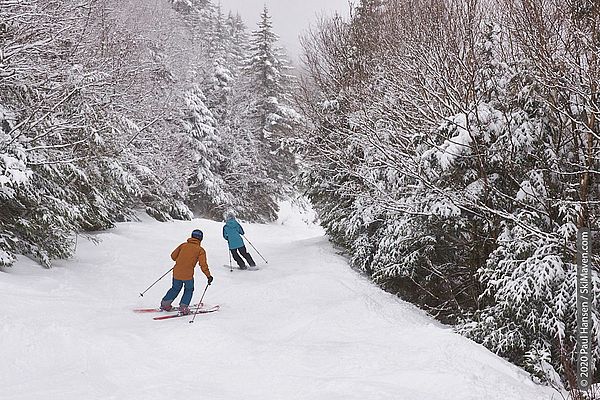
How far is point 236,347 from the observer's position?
6766mm

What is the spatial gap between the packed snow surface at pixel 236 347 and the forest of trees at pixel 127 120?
1.69m

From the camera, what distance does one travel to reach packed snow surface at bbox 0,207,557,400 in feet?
16.9

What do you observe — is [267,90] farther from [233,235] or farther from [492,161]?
[492,161]

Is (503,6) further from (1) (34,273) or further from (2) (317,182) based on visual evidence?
(1) (34,273)

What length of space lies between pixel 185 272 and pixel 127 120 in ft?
30.9

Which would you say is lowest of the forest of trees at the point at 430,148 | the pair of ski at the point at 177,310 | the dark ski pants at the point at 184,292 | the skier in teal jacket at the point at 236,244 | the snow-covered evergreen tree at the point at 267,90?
the pair of ski at the point at 177,310

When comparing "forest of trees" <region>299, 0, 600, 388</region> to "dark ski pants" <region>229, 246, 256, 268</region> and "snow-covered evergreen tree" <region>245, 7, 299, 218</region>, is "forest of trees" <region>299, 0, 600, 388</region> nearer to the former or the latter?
"dark ski pants" <region>229, 246, 256, 268</region>

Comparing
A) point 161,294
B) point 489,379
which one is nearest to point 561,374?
point 489,379

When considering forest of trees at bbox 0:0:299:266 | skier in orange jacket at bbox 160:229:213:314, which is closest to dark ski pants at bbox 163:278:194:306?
skier in orange jacket at bbox 160:229:213:314

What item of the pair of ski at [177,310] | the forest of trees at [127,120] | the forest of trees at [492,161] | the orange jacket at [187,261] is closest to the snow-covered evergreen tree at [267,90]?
the forest of trees at [127,120]

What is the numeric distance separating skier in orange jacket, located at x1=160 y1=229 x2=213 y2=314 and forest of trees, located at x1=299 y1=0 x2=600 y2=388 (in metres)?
3.61

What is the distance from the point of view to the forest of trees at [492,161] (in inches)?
298

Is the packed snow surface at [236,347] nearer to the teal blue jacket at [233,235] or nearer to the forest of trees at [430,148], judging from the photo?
the forest of trees at [430,148]

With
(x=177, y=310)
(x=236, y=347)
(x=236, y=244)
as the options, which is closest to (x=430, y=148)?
(x=236, y=347)
